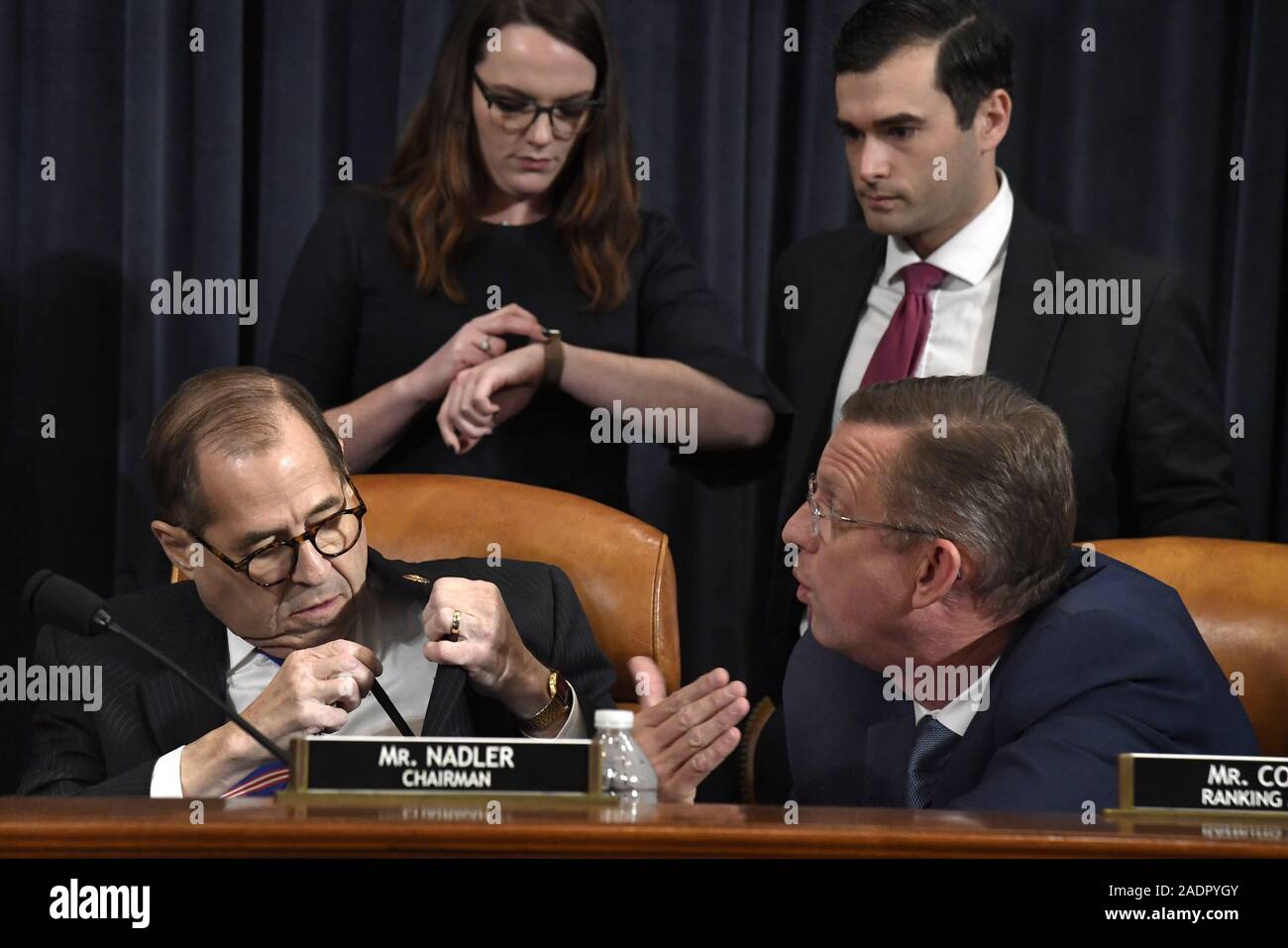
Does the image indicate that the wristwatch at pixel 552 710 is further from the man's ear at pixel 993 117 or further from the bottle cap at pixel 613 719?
the man's ear at pixel 993 117

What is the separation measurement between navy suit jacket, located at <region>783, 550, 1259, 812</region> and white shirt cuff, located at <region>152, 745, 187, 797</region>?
2.40 ft

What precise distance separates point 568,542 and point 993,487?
0.67 meters

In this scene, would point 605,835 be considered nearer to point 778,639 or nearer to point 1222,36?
point 778,639

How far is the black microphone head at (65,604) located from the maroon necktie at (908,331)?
1.41 metres

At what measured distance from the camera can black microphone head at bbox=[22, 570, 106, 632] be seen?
61.8 inches

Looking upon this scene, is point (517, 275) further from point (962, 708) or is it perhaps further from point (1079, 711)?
point (1079, 711)

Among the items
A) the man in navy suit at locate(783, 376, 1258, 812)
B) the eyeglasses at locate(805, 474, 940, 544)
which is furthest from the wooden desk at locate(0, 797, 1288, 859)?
the eyeglasses at locate(805, 474, 940, 544)

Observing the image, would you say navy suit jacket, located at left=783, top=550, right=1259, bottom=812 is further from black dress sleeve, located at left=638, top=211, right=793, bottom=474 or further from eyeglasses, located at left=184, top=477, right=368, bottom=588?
black dress sleeve, located at left=638, top=211, right=793, bottom=474

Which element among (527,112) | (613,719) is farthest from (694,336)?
(613,719)

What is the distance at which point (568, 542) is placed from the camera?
2.23m

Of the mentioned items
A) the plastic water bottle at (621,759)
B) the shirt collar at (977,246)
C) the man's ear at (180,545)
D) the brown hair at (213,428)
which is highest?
the shirt collar at (977,246)

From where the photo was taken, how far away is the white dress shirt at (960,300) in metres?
2.66

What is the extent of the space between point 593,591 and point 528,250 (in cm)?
74

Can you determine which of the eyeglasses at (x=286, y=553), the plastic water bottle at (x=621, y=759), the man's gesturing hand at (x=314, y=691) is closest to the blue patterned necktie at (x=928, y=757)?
the plastic water bottle at (x=621, y=759)
